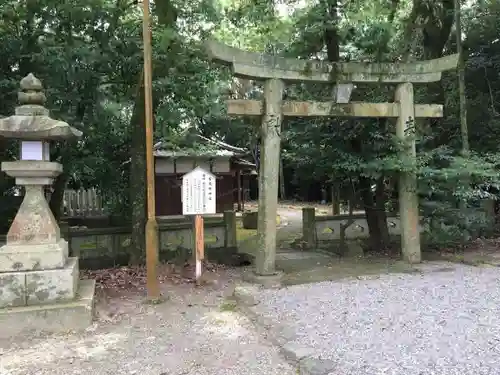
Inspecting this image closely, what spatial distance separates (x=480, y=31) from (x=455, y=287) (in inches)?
318

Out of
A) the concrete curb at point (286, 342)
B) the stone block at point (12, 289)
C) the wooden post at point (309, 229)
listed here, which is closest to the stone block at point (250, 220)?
the wooden post at point (309, 229)

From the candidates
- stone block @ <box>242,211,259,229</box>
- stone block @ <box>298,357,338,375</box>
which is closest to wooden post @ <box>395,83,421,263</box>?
stone block @ <box>298,357,338,375</box>

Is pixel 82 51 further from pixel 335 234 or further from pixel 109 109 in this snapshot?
pixel 335 234

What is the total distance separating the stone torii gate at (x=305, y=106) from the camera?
281 inches

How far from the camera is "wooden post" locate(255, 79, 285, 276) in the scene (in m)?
7.32

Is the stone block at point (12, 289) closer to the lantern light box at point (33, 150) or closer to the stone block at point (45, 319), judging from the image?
the stone block at point (45, 319)

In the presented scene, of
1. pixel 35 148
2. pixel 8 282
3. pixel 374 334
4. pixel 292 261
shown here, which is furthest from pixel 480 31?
pixel 8 282

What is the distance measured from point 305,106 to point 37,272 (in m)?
4.73

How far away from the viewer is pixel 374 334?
4527mm

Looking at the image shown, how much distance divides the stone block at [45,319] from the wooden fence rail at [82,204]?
9400 mm

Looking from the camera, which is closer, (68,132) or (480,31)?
(68,132)

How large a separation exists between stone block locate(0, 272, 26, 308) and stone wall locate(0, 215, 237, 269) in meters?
4.86

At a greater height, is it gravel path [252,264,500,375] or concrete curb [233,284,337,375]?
gravel path [252,264,500,375]

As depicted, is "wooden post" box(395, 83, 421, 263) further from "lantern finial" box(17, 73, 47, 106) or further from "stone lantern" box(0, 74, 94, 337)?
"lantern finial" box(17, 73, 47, 106)
